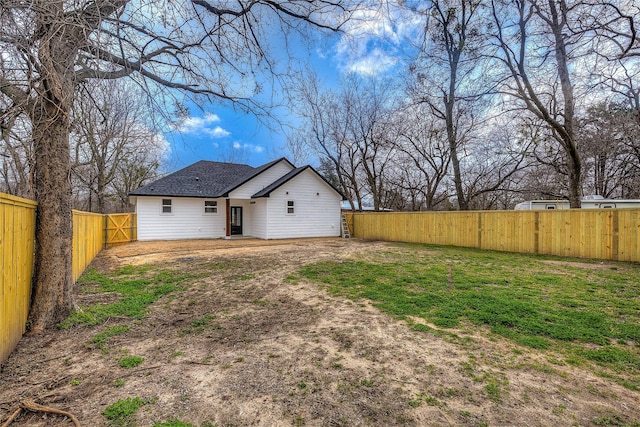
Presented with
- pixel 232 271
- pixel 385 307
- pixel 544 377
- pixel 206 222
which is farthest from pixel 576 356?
pixel 206 222

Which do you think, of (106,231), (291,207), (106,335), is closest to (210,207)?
(291,207)

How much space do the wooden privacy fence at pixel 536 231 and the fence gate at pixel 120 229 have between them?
13.7 m

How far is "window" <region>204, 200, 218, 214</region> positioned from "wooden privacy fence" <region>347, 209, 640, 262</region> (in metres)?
10.3

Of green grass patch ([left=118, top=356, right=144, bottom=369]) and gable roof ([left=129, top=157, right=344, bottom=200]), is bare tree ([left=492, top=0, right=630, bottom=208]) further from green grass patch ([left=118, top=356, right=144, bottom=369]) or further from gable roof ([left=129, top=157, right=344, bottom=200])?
gable roof ([left=129, top=157, right=344, bottom=200])

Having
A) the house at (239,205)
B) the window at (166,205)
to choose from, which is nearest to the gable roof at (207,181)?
the house at (239,205)

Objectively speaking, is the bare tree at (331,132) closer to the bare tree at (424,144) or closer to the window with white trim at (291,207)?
the bare tree at (424,144)

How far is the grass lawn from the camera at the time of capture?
308 cm

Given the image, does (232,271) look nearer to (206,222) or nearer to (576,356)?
(576,356)

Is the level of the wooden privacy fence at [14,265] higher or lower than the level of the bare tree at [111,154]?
lower

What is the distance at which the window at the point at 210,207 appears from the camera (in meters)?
16.5

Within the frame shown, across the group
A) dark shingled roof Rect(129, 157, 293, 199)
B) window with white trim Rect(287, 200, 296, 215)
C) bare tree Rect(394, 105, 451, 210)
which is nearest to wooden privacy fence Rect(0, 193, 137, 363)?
dark shingled roof Rect(129, 157, 293, 199)

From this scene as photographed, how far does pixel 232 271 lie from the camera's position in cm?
715

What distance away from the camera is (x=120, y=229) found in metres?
14.0

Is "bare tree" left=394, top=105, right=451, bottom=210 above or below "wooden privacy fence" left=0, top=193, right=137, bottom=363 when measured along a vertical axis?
above
